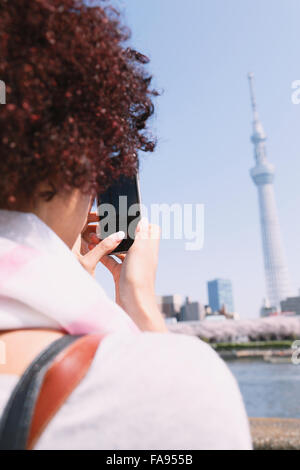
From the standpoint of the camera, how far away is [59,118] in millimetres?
821

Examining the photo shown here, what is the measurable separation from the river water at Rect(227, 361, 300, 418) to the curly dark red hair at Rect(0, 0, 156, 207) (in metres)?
23.2

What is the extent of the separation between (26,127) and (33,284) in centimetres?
27

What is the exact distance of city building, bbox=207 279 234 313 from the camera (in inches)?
6033

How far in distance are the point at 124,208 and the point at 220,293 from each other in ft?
521

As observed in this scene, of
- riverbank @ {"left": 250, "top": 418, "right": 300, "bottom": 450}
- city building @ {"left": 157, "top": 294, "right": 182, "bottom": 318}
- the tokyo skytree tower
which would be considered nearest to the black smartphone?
city building @ {"left": 157, "top": 294, "right": 182, "bottom": 318}

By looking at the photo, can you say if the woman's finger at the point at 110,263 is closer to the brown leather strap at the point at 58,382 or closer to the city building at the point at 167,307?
the city building at the point at 167,307

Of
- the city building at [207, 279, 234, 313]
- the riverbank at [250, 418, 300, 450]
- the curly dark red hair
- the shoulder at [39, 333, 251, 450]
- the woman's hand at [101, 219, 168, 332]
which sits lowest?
the city building at [207, 279, 234, 313]

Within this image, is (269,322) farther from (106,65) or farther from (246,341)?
(106,65)

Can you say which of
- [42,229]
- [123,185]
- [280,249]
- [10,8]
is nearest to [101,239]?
[123,185]

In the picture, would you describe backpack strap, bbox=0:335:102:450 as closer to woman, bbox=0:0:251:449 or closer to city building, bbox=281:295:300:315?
woman, bbox=0:0:251:449

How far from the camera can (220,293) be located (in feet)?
515

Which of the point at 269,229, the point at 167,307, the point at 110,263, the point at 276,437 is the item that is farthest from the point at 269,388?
the point at 269,229

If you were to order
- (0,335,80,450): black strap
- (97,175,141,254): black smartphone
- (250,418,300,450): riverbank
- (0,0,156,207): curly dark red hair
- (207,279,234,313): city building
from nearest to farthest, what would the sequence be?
(0,335,80,450): black strap < (0,0,156,207): curly dark red hair < (97,175,141,254): black smartphone < (250,418,300,450): riverbank < (207,279,234,313): city building

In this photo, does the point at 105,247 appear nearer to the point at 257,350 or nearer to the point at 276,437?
the point at 276,437
